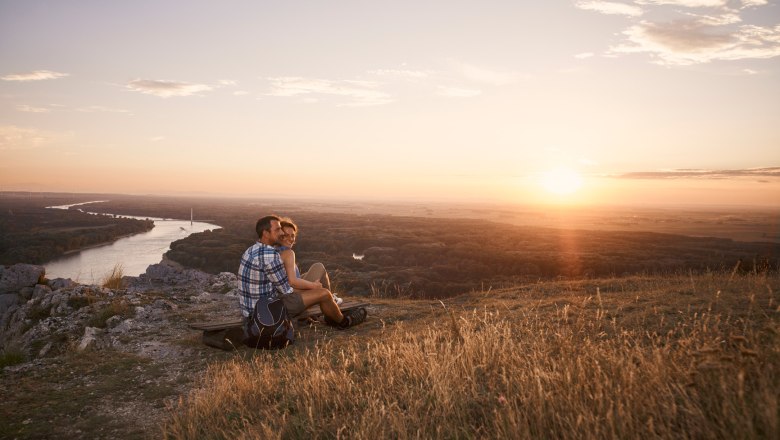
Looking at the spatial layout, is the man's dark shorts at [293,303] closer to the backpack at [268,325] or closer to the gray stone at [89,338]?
the backpack at [268,325]

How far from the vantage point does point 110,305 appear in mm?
10031

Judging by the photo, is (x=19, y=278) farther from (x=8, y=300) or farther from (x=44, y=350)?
(x=44, y=350)

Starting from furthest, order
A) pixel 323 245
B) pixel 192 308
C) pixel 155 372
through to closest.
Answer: pixel 323 245 → pixel 192 308 → pixel 155 372

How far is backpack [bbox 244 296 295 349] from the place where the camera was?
646 cm

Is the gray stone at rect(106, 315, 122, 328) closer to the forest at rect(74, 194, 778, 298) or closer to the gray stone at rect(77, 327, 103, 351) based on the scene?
the gray stone at rect(77, 327, 103, 351)

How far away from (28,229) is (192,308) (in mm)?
82853

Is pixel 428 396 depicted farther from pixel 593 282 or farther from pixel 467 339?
A: pixel 593 282

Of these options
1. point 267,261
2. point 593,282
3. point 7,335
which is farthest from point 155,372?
point 593,282

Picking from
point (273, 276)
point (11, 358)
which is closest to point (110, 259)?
point (11, 358)

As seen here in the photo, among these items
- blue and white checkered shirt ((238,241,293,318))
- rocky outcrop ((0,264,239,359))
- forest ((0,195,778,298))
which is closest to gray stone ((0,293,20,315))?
rocky outcrop ((0,264,239,359))

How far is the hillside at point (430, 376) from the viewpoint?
8.48ft

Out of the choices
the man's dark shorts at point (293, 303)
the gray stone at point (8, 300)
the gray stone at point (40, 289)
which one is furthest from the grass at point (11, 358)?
the gray stone at point (8, 300)

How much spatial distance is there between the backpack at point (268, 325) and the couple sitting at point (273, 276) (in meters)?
0.17

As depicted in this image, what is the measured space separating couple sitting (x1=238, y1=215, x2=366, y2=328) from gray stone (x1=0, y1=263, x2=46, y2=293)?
545 inches
